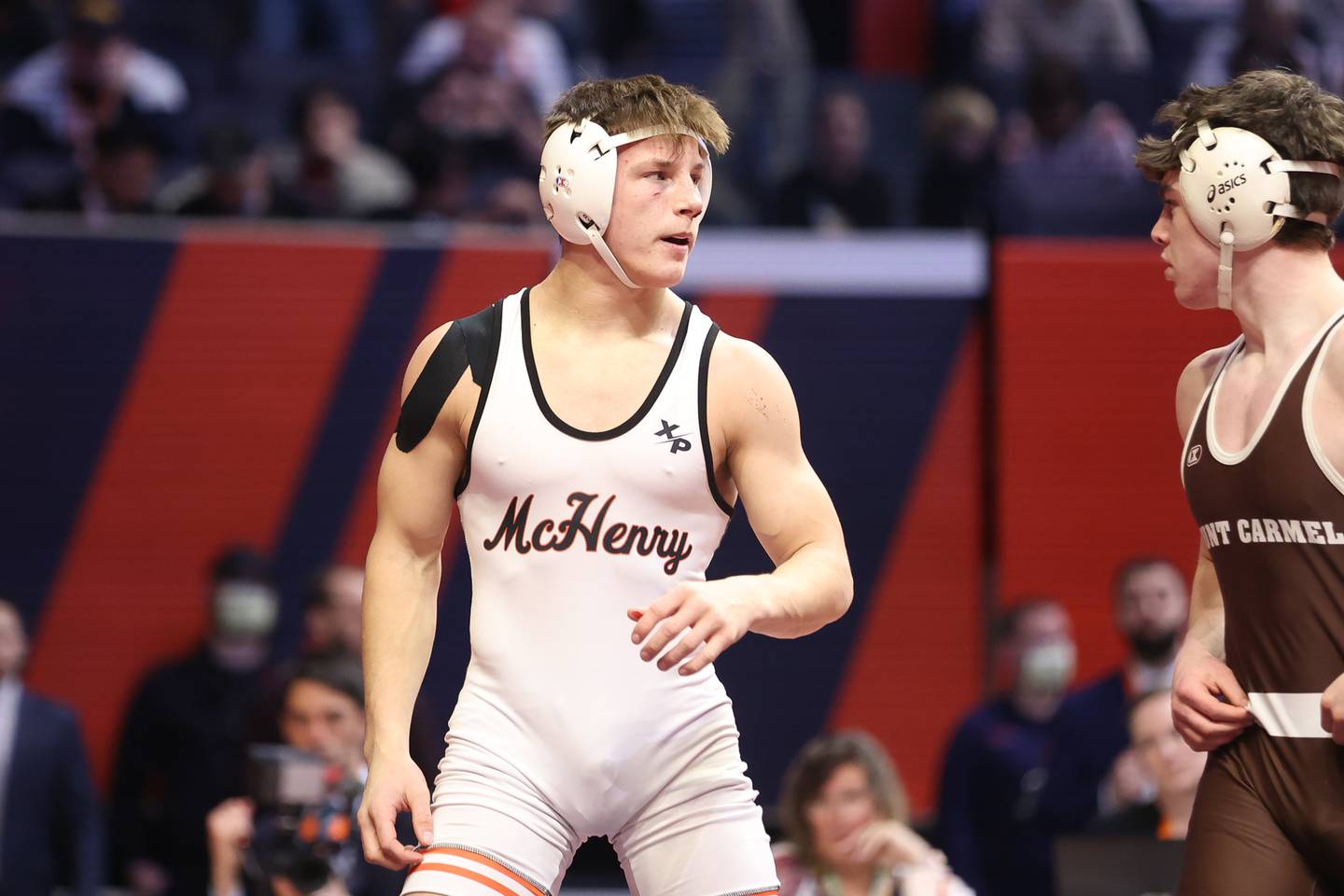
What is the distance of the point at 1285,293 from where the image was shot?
4270 millimetres

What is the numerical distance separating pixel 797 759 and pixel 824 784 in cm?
209

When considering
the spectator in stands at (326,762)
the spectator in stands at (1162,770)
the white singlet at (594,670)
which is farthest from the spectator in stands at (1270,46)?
the white singlet at (594,670)

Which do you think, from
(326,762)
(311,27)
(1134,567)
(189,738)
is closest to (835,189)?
(1134,567)

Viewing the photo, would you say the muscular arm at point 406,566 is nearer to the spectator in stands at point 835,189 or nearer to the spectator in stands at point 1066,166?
the spectator in stands at point 1066,166

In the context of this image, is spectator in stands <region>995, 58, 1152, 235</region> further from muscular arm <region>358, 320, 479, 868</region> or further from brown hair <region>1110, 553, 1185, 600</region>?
muscular arm <region>358, 320, 479, 868</region>

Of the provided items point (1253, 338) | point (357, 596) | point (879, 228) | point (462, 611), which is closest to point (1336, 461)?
point (1253, 338)

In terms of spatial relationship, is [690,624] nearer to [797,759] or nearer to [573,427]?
[573,427]

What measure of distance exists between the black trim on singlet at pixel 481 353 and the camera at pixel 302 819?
5.18 ft

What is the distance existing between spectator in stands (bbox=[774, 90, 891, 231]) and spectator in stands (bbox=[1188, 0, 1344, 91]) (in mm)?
1848

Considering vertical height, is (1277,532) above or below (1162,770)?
below

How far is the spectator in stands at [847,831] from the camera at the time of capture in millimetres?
6238

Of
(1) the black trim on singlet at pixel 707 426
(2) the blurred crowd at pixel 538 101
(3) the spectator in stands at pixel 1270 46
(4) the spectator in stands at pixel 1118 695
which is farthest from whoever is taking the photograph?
(3) the spectator in stands at pixel 1270 46

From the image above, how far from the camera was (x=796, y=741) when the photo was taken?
9719 millimetres

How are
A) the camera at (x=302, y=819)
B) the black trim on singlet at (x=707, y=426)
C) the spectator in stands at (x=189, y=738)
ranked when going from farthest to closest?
the spectator in stands at (x=189, y=738), the camera at (x=302, y=819), the black trim on singlet at (x=707, y=426)
